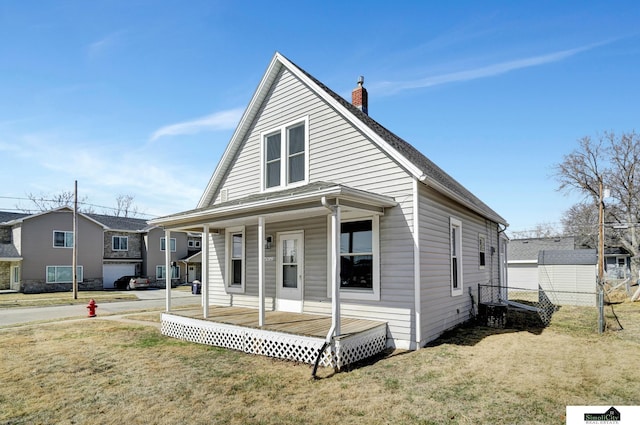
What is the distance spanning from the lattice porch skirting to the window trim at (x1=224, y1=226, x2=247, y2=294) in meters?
2.18

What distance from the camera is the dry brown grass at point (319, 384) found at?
4.71 metres

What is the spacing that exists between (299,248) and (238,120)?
4705mm

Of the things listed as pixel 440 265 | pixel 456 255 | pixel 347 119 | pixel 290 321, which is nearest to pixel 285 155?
pixel 347 119

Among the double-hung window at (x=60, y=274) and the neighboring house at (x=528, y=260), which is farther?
the double-hung window at (x=60, y=274)

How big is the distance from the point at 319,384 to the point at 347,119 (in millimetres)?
6128

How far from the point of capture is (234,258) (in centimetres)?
1180

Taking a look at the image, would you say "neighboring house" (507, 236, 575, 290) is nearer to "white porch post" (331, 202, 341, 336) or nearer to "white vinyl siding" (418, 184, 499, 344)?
"white vinyl siding" (418, 184, 499, 344)

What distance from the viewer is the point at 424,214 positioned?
8.22 meters

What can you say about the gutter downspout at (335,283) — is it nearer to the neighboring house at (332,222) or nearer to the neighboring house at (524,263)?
the neighboring house at (332,222)

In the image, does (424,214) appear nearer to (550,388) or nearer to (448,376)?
(448,376)

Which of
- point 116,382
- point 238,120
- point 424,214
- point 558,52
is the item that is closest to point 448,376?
point 424,214

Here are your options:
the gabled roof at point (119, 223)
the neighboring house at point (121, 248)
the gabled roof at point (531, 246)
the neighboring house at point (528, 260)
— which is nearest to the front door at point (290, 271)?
the neighboring house at point (528, 260)

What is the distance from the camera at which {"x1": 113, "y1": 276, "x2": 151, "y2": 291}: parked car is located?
33219 mm

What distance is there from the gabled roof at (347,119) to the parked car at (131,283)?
24.9 m
